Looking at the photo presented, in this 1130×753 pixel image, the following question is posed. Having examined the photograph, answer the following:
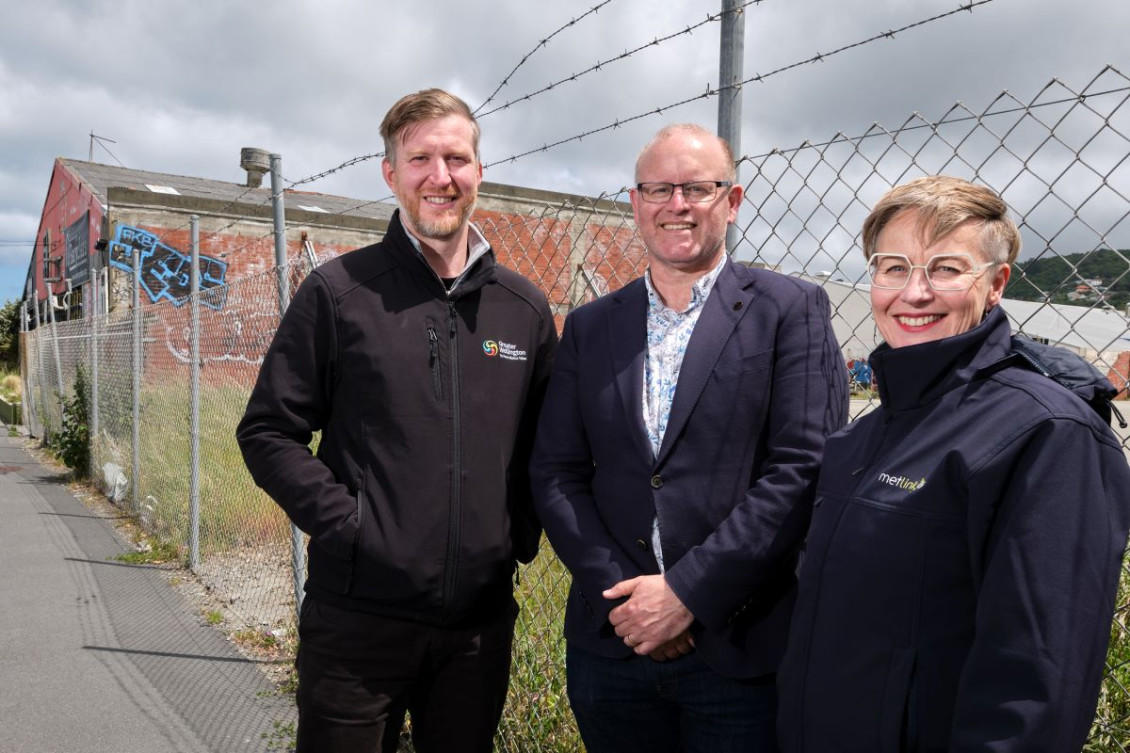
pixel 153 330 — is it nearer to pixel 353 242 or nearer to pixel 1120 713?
pixel 1120 713

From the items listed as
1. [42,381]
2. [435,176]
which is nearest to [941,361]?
[435,176]

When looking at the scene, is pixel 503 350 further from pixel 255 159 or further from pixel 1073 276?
pixel 255 159

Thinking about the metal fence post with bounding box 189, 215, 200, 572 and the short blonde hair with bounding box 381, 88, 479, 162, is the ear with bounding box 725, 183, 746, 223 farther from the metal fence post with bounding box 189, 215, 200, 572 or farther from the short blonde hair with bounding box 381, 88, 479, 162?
the metal fence post with bounding box 189, 215, 200, 572

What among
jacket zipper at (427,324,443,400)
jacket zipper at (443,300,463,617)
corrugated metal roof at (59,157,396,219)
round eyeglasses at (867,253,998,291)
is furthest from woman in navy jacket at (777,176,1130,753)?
corrugated metal roof at (59,157,396,219)

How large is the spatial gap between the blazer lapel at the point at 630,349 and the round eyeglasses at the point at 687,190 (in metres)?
0.28

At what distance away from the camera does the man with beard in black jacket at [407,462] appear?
253 centimetres

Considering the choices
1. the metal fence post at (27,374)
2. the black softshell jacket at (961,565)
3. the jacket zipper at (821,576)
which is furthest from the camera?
the metal fence post at (27,374)

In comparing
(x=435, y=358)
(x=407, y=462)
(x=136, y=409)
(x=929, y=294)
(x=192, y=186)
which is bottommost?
(x=136, y=409)

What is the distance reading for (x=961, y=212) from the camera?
1652mm

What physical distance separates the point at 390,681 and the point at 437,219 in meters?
1.40

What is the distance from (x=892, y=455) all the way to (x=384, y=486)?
4.75 feet

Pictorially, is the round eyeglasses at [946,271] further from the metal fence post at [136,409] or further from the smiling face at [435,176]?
the metal fence post at [136,409]

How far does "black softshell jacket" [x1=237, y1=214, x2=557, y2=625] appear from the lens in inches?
99.0

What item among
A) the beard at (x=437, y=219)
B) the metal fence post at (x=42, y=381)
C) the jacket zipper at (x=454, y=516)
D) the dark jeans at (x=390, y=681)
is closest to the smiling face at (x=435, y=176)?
the beard at (x=437, y=219)
